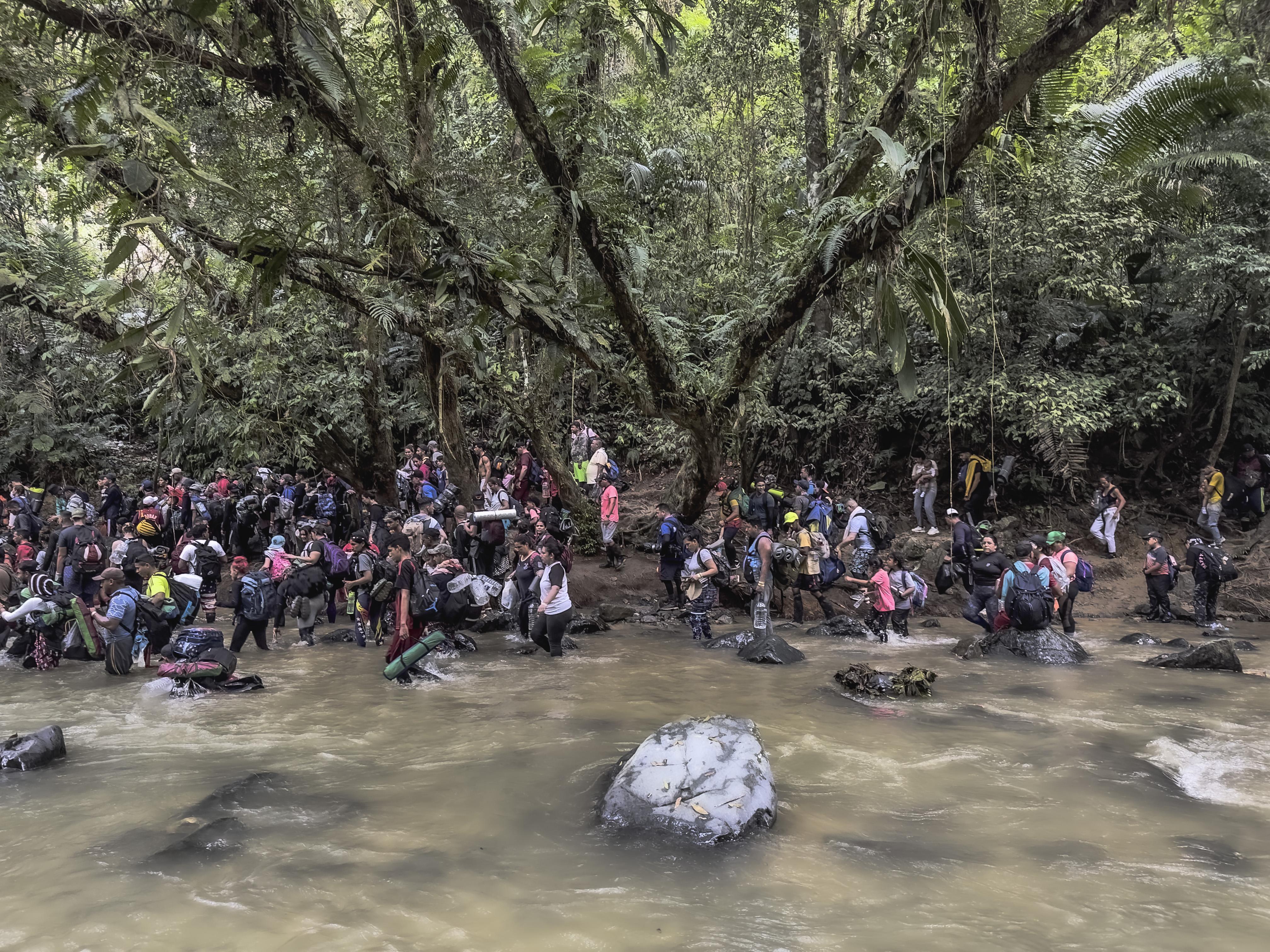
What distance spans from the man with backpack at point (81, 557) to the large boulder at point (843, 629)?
945 cm

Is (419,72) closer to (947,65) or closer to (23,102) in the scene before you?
(23,102)

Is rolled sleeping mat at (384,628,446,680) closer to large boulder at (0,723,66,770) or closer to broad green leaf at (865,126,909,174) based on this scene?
large boulder at (0,723,66,770)

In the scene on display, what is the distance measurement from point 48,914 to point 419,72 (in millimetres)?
8367

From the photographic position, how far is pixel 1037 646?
10.1 m

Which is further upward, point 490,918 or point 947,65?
point 947,65

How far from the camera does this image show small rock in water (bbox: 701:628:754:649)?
424 inches

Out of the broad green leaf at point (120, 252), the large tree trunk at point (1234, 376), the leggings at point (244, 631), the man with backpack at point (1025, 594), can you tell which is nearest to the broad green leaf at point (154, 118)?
the broad green leaf at point (120, 252)

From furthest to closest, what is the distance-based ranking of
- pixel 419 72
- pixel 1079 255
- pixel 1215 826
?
pixel 1079 255
pixel 419 72
pixel 1215 826

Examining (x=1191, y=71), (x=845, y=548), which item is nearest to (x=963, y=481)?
(x=845, y=548)

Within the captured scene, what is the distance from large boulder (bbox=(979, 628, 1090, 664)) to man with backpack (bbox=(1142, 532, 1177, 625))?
296 centimetres

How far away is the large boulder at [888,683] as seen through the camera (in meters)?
8.32

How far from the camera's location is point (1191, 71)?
42.3ft

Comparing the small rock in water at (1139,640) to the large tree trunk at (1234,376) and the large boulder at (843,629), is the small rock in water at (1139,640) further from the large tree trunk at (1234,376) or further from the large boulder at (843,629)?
the large tree trunk at (1234,376)

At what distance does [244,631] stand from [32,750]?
377 centimetres
